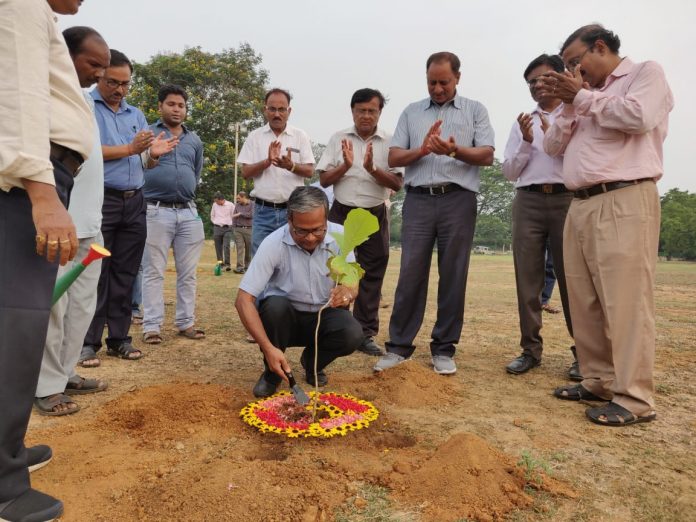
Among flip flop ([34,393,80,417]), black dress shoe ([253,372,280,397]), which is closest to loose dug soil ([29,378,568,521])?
flip flop ([34,393,80,417])

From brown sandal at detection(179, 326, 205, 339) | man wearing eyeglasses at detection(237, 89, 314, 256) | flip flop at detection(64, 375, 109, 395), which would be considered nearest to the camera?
flip flop at detection(64, 375, 109, 395)

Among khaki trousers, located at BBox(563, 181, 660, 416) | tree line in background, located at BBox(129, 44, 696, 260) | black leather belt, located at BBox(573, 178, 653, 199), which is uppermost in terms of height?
tree line in background, located at BBox(129, 44, 696, 260)

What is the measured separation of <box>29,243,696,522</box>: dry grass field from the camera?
6.14 ft

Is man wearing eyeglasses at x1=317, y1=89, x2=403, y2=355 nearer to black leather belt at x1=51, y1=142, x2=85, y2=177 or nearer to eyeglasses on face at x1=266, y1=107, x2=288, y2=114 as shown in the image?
eyeglasses on face at x1=266, y1=107, x2=288, y2=114

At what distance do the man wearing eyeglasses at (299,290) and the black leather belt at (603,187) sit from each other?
144 cm

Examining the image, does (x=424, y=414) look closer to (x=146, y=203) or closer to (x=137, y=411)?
(x=137, y=411)

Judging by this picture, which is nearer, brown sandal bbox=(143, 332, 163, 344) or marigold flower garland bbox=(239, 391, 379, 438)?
marigold flower garland bbox=(239, 391, 379, 438)

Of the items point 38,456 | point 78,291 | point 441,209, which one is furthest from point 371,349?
point 38,456

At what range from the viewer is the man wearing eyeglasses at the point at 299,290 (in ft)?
9.34

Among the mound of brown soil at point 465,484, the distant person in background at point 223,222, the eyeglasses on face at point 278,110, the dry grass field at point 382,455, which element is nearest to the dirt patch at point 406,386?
the dry grass field at point 382,455

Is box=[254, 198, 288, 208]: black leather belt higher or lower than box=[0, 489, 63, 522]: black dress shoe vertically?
higher

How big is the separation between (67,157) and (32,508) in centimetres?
123

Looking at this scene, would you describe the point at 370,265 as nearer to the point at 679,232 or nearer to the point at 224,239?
the point at 224,239

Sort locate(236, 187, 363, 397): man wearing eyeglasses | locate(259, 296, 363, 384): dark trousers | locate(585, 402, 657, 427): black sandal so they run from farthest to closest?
locate(259, 296, 363, 384): dark trousers
locate(236, 187, 363, 397): man wearing eyeglasses
locate(585, 402, 657, 427): black sandal
